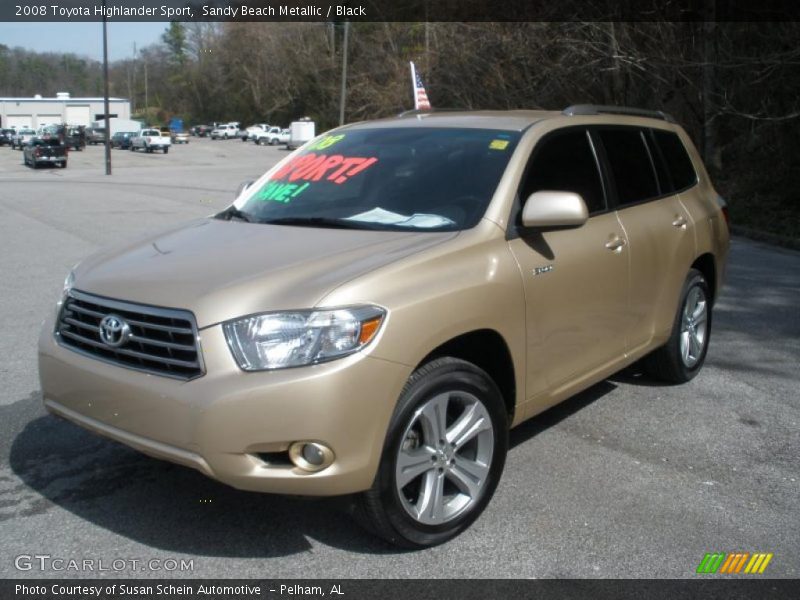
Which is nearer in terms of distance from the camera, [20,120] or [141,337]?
[141,337]

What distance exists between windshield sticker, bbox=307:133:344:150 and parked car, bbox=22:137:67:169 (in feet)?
134

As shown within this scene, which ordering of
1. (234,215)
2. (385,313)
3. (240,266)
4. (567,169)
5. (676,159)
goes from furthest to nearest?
(676,159), (234,215), (567,169), (240,266), (385,313)

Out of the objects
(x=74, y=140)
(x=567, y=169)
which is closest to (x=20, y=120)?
(x=74, y=140)

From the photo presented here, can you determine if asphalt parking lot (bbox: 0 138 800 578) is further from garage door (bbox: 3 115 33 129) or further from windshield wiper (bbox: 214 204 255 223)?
garage door (bbox: 3 115 33 129)

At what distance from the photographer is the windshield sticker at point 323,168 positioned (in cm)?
465

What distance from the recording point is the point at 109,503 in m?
3.98

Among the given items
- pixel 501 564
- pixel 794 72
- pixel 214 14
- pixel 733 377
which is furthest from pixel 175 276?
pixel 214 14

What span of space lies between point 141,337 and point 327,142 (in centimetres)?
219

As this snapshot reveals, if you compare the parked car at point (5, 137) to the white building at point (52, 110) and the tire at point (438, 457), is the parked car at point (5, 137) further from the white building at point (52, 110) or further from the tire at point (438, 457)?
the tire at point (438, 457)

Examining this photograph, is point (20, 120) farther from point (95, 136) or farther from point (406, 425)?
point (406, 425)

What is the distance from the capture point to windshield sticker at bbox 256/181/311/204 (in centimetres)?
468

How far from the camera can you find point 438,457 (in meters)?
3.62

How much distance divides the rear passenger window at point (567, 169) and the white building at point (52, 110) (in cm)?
9547

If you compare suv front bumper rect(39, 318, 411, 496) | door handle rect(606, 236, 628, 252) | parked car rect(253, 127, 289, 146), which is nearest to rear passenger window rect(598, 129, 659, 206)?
door handle rect(606, 236, 628, 252)
